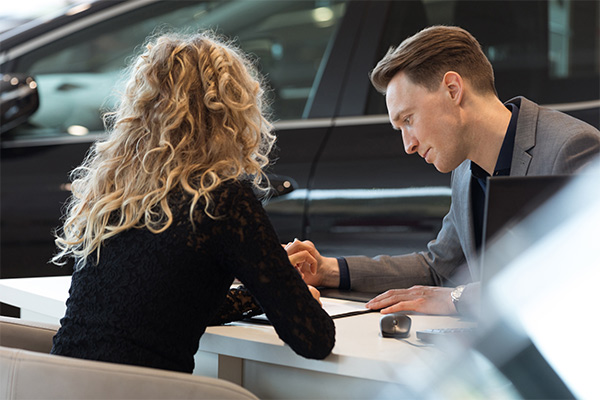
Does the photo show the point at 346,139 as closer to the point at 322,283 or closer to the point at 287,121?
the point at 287,121

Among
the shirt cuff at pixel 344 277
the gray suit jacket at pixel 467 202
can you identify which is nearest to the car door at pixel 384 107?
the gray suit jacket at pixel 467 202

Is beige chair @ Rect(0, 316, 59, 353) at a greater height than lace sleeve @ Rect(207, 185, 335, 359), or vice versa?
lace sleeve @ Rect(207, 185, 335, 359)

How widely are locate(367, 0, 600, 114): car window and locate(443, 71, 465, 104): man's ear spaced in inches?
36.4

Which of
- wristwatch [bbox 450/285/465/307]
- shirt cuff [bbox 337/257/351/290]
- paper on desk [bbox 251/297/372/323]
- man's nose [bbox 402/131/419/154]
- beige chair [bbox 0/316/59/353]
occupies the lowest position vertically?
shirt cuff [bbox 337/257/351/290]

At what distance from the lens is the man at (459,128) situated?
169 centimetres

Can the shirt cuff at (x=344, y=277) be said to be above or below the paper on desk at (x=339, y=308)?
below

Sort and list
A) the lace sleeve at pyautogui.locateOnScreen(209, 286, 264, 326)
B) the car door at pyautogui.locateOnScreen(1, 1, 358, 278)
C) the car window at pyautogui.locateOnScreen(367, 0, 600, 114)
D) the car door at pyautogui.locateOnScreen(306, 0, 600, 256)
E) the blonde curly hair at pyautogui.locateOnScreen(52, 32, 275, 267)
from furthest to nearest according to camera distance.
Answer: the car window at pyautogui.locateOnScreen(367, 0, 600, 114) → the car door at pyautogui.locateOnScreen(1, 1, 358, 278) → the car door at pyautogui.locateOnScreen(306, 0, 600, 256) → the lace sleeve at pyautogui.locateOnScreen(209, 286, 264, 326) → the blonde curly hair at pyautogui.locateOnScreen(52, 32, 275, 267)

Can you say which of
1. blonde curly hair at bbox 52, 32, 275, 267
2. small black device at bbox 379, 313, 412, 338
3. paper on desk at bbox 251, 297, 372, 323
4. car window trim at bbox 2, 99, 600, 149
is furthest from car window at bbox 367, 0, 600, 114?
small black device at bbox 379, 313, 412, 338

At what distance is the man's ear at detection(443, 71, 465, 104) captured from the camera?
5.79 ft

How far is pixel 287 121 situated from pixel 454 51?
3.29 feet

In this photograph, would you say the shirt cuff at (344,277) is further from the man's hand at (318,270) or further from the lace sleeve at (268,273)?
the lace sleeve at (268,273)

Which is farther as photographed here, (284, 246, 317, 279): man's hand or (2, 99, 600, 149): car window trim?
(2, 99, 600, 149): car window trim

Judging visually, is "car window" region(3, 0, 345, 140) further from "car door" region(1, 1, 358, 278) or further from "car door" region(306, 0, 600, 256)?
"car door" region(306, 0, 600, 256)

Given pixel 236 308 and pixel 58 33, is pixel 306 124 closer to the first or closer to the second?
pixel 58 33
